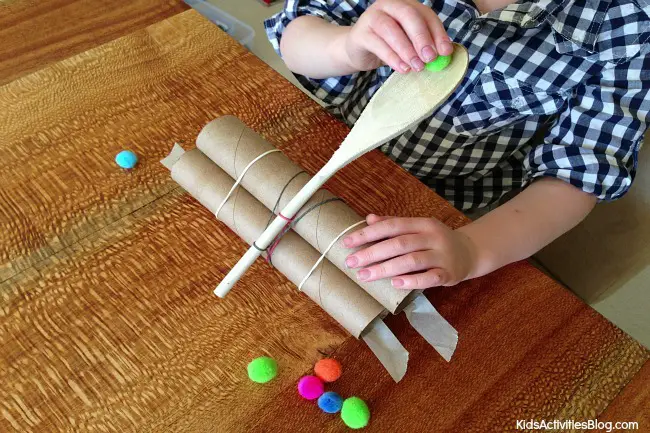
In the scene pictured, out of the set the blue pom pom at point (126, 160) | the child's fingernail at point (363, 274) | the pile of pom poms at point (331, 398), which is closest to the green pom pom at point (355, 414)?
the pile of pom poms at point (331, 398)

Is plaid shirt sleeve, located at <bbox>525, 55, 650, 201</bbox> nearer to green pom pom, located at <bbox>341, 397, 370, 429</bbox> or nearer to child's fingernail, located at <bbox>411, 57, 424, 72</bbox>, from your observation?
child's fingernail, located at <bbox>411, 57, 424, 72</bbox>

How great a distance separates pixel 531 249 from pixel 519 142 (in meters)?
0.25

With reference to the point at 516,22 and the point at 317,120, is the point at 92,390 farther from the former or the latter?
the point at 516,22

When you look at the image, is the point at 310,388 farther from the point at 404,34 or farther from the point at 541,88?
the point at 541,88

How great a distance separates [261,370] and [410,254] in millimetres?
183

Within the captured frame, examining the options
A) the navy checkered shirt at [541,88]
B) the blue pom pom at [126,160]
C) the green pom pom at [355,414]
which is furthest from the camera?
the navy checkered shirt at [541,88]

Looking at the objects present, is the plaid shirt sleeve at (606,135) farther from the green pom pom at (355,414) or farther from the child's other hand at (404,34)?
the green pom pom at (355,414)

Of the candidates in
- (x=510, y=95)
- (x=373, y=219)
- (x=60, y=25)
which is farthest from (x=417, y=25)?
(x=60, y=25)

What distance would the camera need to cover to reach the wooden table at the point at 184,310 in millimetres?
499

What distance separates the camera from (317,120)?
2.32 ft

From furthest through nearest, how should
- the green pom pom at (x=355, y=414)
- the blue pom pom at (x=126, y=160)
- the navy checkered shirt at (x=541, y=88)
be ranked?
the navy checkered shirt at (x=541, y=88) → the blue pom pom at (x=126, y=160) → the green pom pom at (x=355, y=414)

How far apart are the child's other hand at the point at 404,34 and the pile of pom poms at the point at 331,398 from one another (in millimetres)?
294

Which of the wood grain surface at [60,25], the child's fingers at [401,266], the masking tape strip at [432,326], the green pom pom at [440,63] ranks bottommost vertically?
the wood grain surface at [60,25]

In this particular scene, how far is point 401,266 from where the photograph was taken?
560mm
